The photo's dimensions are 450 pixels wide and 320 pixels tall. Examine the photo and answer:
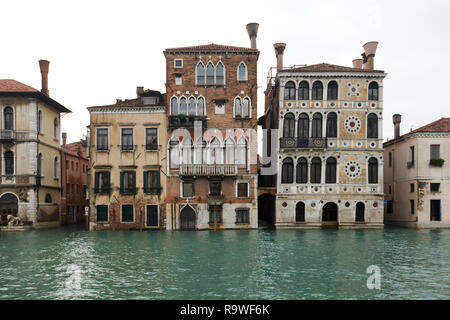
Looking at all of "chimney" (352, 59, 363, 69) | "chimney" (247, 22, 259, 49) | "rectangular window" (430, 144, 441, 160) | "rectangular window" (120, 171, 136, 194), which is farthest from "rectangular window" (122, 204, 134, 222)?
"rectangular window" (430, 144, 441, 160)

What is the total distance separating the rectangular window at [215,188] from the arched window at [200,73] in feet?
27.9

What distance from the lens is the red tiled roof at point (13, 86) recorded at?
32.8 meters

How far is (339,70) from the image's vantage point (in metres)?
32.5

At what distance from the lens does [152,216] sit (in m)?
32.0

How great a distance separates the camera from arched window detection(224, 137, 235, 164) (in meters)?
32.0

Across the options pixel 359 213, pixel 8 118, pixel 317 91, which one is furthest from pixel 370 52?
pixel 8 118

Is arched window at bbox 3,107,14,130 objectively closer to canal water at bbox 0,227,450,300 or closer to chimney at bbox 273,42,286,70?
canal water at bbox 0,227,450,300

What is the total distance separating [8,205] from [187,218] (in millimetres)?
15246

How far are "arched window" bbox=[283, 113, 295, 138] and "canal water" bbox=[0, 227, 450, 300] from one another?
10.3m

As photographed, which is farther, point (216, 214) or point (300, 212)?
point (300, 212)

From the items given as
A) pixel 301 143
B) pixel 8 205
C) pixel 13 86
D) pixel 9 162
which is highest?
pixel 13 86

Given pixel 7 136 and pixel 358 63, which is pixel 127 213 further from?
pixel 358 63

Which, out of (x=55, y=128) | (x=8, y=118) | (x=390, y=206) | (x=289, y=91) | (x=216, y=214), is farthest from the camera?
(x=390, y=206)
